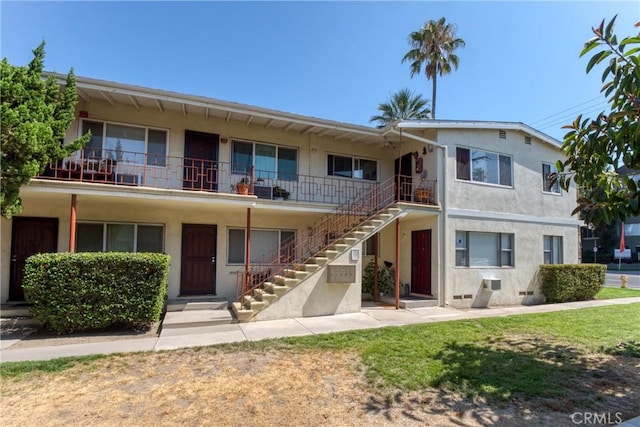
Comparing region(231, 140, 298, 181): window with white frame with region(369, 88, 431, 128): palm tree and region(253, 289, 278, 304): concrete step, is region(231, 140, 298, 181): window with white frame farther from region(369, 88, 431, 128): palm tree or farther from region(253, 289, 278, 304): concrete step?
region(369, 88, 431, 128): palm tree

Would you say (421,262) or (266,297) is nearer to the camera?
(266,297)

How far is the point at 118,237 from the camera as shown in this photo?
400 inches

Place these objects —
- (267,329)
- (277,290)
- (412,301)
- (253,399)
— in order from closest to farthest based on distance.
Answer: (253,399) < (267,329) < (277,290) < (412,301)

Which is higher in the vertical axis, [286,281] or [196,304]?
[286,281]

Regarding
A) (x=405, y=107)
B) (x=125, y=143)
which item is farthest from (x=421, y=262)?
(x=405, y=107)

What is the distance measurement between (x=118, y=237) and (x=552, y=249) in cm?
1589

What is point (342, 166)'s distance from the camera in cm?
1291

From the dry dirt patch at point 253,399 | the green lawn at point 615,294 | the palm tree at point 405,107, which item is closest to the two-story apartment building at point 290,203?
the green lawn at point 615,294

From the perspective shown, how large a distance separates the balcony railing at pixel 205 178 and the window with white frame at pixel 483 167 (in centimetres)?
144

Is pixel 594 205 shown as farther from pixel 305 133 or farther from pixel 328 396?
pixel 305 133

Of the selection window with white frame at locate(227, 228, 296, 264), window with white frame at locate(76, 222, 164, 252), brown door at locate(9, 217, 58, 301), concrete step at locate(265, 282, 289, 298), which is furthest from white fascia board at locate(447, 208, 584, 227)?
brown door at locate(9, 217, 58, 301)

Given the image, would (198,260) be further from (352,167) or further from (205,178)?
(352,167)

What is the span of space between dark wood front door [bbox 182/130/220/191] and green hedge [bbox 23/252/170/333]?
3454 mm

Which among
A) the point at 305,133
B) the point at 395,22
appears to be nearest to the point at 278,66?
the point at 305,133
